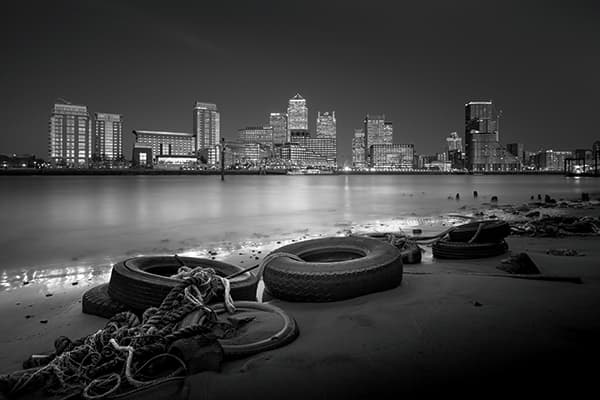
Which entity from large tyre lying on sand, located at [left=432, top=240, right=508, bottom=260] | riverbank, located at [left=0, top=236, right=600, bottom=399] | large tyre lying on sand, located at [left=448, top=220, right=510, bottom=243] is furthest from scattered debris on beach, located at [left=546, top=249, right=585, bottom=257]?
riverbank, located at [left=0, top=236, right=600, bottom=399]

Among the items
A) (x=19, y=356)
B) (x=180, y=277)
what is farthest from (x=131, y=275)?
(x=19, y=356)

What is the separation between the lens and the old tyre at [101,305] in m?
4.91

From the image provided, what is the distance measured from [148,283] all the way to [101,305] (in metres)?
0.92

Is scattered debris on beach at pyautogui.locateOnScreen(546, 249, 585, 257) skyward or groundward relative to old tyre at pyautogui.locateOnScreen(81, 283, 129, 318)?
skyward

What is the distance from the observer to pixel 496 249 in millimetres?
8266

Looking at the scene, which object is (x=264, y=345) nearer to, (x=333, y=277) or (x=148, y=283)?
(x=333, y=277)

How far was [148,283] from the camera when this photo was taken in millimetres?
4699

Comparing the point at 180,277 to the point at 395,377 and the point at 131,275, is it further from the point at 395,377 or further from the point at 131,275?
the point at 395,377

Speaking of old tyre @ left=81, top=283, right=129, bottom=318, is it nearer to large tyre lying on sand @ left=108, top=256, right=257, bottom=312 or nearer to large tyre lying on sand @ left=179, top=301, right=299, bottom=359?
large tyre lying on sand @ left=108, top=256, right=257, bottom=312

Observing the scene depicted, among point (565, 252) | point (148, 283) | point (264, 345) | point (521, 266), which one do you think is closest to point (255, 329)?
point (264, 345)

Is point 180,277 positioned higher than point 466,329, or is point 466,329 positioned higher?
point 180,277

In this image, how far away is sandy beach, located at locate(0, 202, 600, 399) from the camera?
2.99 metres

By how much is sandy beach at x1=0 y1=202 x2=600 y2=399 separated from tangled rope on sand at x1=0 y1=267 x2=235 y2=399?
49 cm

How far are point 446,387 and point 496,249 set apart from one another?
6.26 metres
